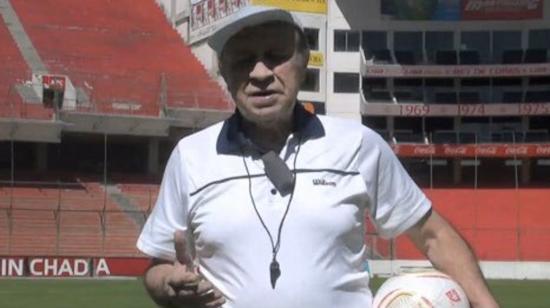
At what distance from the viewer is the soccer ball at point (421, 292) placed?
3434mm

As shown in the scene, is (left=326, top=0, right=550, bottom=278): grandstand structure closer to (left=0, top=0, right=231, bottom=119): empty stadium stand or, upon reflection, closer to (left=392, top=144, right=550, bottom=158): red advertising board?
(left=392, top=144, right=550, bottom=158): red advertising board

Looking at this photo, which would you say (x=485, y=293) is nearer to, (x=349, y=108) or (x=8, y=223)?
(x=8, y=223)

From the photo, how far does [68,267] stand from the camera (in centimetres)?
4022

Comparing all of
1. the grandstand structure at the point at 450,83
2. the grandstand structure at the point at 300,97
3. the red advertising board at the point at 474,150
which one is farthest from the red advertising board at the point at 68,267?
the grandstand structure at the point at 450,83

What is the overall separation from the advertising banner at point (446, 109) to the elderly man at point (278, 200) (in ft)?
181

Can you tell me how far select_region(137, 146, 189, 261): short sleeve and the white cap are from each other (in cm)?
38

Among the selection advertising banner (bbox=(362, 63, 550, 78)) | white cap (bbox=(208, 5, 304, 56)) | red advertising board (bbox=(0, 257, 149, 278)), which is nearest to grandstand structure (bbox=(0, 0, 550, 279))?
advertising banner (bbox=(362, 63, 550, 78))

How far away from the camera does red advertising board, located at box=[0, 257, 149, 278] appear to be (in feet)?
129

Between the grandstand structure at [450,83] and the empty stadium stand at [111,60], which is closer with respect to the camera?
the empty stadium stand at [111,60]

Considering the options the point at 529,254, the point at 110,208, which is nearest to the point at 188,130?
the point at 110,208

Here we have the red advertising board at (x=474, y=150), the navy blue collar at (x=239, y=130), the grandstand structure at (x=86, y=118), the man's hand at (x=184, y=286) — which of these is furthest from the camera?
the red advertising board at (x=474, y=150)

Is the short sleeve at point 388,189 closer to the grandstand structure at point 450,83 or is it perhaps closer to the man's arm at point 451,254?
the man's arm at point 451,254

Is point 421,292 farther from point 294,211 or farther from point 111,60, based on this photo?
point 111,60

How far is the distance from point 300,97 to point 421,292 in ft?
168
